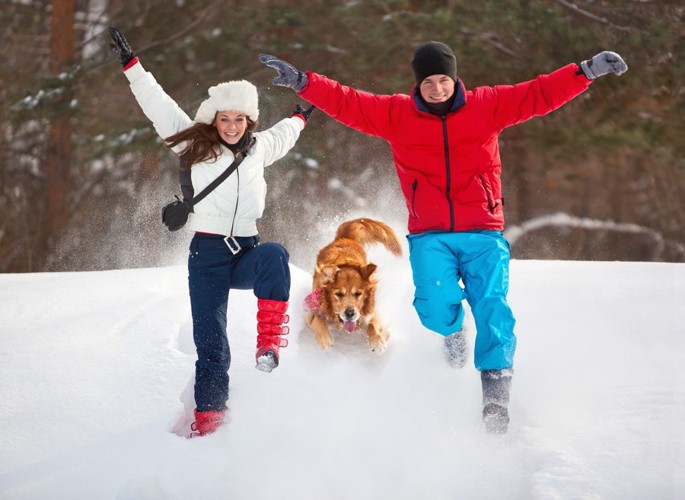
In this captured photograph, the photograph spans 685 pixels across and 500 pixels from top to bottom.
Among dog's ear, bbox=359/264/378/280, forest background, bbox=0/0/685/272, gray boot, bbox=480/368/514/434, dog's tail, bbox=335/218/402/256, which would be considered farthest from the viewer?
forest background, bbox=0/0/685/272

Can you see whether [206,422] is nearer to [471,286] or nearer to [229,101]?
[471,286]

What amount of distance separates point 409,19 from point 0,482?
11263 millimetres

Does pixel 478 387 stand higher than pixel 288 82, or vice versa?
pixel 288 82

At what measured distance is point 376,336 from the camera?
4.77 meters

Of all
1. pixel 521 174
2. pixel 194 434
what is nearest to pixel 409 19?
pixel 521 174

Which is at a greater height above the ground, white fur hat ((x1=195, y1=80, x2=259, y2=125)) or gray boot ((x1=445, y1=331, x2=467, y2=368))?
white fur hat ((x1=195, y1=80, x2=259, y2=125))

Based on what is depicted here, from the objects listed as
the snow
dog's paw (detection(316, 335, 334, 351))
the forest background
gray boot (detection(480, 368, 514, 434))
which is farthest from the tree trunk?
gray boot (detection(480, 368, 514, 434))

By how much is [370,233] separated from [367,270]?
2.74 feet

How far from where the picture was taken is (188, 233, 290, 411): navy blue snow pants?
3.56 meters

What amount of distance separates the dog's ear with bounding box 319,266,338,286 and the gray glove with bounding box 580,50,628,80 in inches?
80.5

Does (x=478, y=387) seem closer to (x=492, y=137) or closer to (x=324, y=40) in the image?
(x=492, y=137)

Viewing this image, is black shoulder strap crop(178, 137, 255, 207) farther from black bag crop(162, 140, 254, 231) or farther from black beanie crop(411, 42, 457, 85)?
black beanie crop(411, 42, 457, 85)

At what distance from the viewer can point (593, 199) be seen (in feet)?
47.6

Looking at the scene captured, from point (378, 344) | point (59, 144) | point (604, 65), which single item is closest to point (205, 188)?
point (378, 344)
